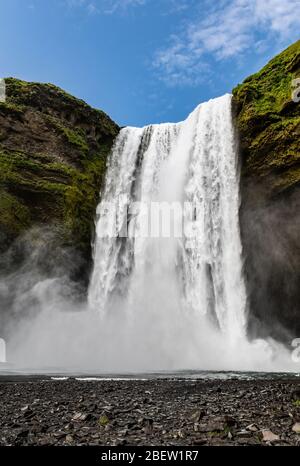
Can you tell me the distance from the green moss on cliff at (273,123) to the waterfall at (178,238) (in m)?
1.23

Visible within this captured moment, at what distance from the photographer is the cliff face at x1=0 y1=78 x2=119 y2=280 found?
1055 inches

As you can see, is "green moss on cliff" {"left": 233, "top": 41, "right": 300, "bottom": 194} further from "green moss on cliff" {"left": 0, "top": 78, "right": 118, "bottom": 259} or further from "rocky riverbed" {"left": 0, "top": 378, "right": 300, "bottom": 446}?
"rocky riverbed" {"left": 0, "top": 378, "right": 300, "bottom": 446}

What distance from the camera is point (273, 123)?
24.5 m

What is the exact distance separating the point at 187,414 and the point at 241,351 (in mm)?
15520

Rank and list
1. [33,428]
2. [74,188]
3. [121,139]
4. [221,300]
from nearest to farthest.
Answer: [33,428] < [221,300] < [74,188] < [121,139]

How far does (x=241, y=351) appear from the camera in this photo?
2161 cm

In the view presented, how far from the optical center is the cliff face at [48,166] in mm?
26797

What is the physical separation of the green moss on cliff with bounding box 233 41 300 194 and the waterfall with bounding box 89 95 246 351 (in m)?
1.23

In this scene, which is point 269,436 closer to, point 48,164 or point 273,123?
point 273,123

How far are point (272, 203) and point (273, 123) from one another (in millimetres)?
5162

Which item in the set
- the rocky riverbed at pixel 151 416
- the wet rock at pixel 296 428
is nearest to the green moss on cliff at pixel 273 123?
the rocky riverbed at pixel 151 416

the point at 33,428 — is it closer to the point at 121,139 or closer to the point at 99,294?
the point at 99,294

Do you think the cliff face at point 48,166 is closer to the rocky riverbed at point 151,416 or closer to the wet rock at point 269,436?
the rocky riverbed at point 151,416
